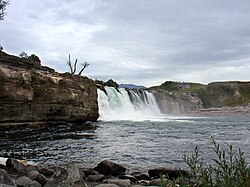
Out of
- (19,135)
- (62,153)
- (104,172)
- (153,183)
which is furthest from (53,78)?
(153,183)

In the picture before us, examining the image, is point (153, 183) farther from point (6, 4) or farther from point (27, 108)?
point (6, 4)

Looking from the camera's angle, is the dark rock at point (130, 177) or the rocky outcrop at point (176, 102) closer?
the dark rock at point (130, 177)

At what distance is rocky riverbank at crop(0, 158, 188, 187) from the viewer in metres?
6.83

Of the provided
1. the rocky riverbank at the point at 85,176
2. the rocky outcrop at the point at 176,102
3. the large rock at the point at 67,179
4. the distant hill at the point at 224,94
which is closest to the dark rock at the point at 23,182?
the rocky riverbank at the point at 85,176

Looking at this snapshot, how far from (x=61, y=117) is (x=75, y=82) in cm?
451

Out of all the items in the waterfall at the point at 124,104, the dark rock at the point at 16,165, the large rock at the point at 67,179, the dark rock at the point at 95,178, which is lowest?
the dark rock at the point at 95,178

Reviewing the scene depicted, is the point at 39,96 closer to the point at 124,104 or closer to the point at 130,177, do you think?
the point at 130,177

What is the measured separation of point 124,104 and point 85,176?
3941 centimetres

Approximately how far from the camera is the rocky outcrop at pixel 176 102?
74281 mm

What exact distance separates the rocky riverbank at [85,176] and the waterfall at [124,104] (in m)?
30.7

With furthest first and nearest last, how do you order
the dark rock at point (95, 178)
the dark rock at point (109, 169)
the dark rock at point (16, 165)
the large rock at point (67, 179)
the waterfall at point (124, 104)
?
the waterfall at point (124, 104), the dark rock at point (109, 169), the dark rock at point (16, 165), the dark rock at point (95, 178), the large rock at point (67, 179)

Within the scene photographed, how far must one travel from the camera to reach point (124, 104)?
49.5 meters

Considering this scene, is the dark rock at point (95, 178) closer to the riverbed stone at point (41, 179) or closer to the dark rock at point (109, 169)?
the dark rock at point (109, 169)

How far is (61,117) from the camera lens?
99.8 feet
